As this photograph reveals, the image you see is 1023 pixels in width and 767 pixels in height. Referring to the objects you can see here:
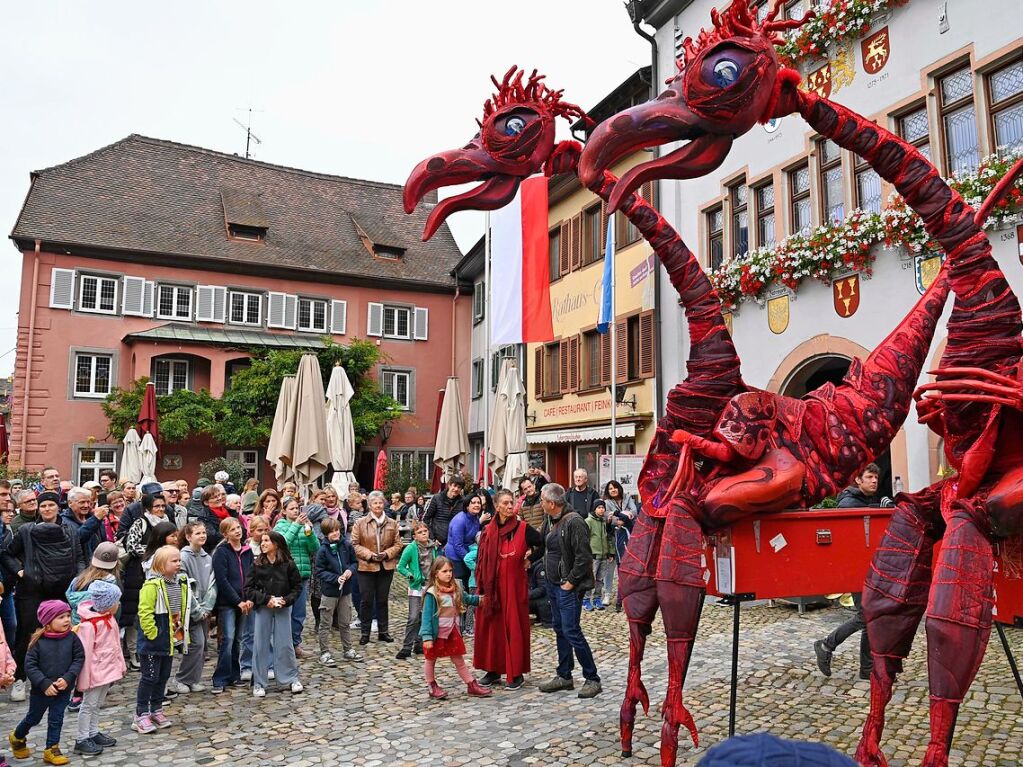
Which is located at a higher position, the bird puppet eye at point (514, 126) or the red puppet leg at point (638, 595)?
the bird puppet eye at point (514, 126)

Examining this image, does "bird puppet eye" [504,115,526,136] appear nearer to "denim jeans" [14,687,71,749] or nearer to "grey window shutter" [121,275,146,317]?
"denim jeans" [14,687,71,749]

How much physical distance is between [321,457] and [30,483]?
11189mm

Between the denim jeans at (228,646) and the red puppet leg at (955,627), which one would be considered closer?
the red puppet leg at (955,627)

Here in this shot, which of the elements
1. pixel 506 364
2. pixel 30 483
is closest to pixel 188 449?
pixel 30 483

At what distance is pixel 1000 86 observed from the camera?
10.4 metres

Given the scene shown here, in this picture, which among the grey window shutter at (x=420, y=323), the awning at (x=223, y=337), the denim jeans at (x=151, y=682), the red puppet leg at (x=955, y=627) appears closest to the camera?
the red puppet leg at (x=955, y=627)

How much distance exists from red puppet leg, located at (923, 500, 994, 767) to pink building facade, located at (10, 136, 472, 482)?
2447 cm

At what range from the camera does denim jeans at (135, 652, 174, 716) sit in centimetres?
594

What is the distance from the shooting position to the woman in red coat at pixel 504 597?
6.98 m

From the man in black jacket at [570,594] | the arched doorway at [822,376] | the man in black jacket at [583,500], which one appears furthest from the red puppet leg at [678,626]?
the arched doorway at [822,376]

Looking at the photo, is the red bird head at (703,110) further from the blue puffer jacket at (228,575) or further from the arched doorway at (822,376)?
the arched doorway at (822,376)

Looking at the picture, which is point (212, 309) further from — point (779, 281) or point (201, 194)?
point (779, 281)

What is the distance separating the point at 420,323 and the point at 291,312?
4.71m

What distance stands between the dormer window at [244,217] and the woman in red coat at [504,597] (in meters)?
23.3
